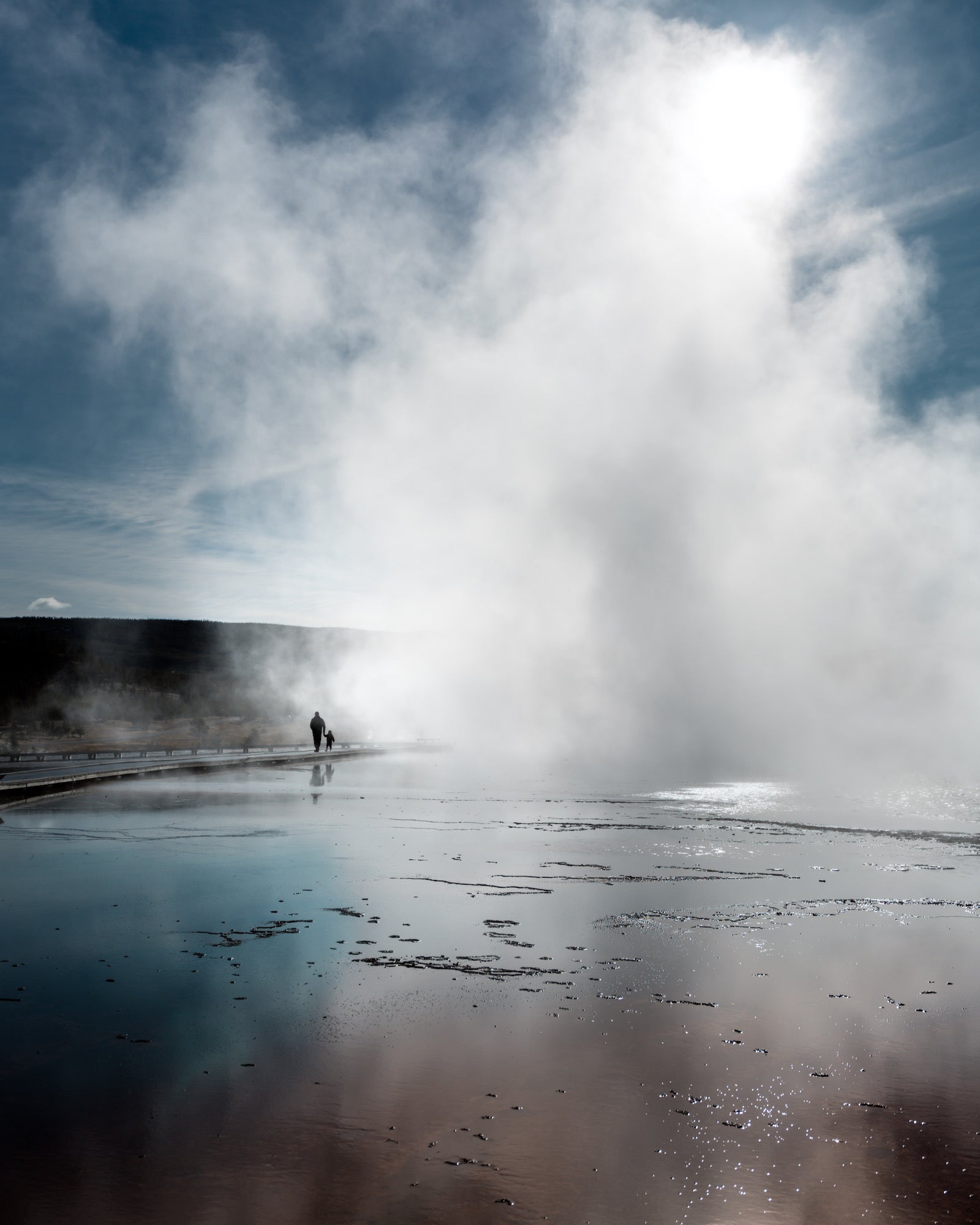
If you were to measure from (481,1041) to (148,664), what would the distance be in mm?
159160

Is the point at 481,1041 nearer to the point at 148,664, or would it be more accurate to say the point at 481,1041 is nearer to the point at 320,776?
the point at 320,776

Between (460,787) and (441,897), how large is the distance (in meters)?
17.4

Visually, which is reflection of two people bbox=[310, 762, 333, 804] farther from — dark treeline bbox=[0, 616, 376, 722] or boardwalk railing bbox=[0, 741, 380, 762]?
dark treeline bbox=[0, 616, 376, 722]

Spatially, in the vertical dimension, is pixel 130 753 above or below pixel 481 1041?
above

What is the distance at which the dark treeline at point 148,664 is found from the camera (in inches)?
3009

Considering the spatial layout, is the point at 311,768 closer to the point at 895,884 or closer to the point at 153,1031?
the point at 895,884

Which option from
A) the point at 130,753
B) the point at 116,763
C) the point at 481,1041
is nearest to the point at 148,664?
the point at 130,753

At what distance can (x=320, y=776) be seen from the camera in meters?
30.9

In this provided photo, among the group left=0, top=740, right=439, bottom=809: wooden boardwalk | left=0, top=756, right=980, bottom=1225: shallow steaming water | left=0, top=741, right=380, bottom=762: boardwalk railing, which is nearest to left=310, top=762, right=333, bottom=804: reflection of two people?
left=0, top=740, right=439, bottom=809: wooden boardwalk

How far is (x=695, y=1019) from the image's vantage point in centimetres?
667

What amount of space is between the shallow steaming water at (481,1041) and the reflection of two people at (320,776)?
12.6 metres

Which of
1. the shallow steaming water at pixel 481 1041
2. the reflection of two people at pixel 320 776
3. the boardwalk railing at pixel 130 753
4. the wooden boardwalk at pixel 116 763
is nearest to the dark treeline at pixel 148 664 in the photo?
the boardwalk railing at pixel 130 753

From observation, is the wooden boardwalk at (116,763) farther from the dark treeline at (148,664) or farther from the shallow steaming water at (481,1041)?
the dark treeline at (148,664)

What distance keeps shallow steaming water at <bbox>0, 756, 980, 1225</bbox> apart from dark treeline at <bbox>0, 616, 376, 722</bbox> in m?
60.1
